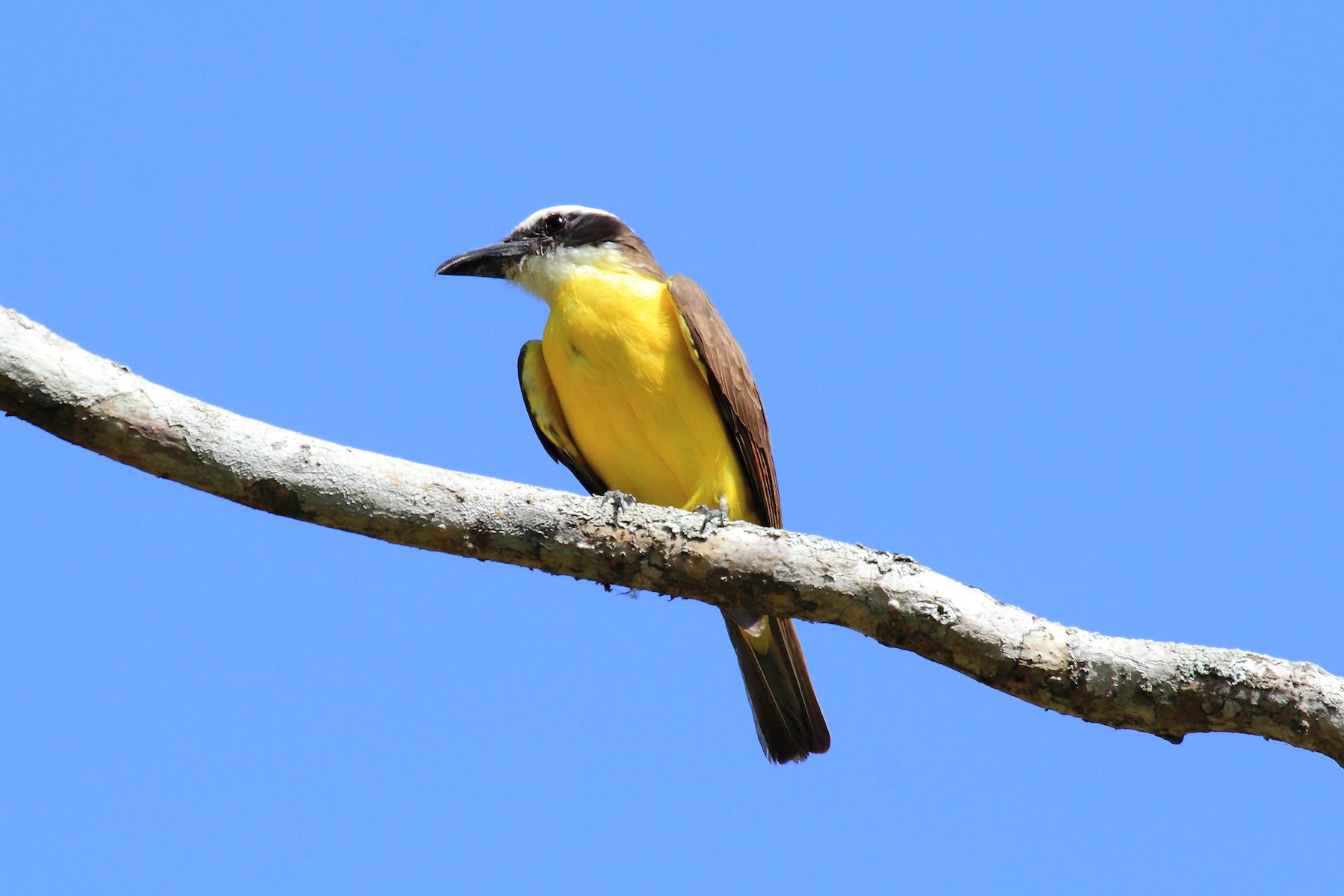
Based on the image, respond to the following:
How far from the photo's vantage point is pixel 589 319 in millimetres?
6406

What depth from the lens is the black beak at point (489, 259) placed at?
7.12 m

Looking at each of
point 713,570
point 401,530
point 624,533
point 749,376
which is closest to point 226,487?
point 401,530

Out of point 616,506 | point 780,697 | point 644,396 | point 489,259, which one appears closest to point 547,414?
point 644,396

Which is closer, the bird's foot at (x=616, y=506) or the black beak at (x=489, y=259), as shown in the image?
the bird's foot at (x=616, y=506)

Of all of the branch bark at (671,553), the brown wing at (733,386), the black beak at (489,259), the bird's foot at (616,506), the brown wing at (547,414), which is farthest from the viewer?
the black beak at (489,259)

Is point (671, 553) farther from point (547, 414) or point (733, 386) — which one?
point (547, 414)

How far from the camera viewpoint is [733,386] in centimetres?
625

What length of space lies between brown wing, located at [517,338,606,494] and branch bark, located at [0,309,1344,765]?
7.51 ft

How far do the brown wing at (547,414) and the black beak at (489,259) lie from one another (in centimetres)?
59

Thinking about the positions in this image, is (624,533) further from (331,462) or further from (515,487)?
(331,462)

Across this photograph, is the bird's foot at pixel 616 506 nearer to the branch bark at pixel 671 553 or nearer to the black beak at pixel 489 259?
the branch bark at pixel 671 553

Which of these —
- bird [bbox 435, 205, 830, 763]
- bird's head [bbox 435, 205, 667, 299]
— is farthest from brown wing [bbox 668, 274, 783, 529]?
bird's head [bbox 435, 205, 667, 299]

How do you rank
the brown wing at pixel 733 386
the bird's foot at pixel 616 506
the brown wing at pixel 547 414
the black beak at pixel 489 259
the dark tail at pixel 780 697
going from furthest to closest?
1. the black beak at pixel 489 259
2. the brown wing at pixel 547 414
3. the dark tail at pixel 780 697
4. the brown wing at pixel 733 386
5. the bird's foot at pixel 616 506

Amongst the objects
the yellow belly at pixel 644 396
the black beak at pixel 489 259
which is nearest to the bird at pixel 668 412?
the yellow belly at pixel 644 396
